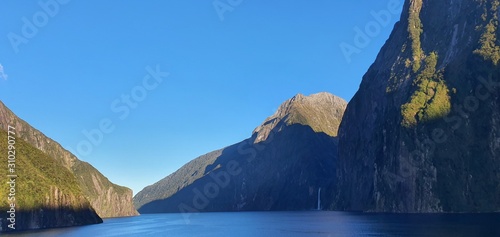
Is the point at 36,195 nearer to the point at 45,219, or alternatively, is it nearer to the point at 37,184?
the point at 37,184

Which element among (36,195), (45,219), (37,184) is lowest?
(45,219)

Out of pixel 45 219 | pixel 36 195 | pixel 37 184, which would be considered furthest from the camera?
pixel 37 184

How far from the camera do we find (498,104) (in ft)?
653

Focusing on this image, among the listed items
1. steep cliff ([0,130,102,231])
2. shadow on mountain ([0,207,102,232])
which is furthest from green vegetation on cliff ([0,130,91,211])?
shadow on mountain ([0,207,102,232])

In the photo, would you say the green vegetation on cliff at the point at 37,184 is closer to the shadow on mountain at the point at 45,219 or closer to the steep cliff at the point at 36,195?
the steep cliff at the point at 36,195

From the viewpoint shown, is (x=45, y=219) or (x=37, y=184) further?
(x=37, y=184)

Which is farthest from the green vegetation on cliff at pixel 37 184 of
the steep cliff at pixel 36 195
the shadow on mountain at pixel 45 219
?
the shadow on mountain at pixel 45 219

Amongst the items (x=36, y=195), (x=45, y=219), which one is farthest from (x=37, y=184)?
(x=45, y=219)

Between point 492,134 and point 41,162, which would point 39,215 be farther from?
point 492,134

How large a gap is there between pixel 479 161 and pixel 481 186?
11.8 meters

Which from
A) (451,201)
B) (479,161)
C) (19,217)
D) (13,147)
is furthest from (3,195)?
(479,161)

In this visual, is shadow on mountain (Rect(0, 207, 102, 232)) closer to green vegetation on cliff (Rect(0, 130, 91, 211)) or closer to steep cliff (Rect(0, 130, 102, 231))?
steep cliff (Rect(0, 130, 102, 231))

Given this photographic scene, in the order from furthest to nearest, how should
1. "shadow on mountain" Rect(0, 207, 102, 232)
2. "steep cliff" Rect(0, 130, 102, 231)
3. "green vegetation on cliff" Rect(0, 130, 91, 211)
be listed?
1. "green vegetation on cliff" Rect(0, 130, 91, 211)
2. "steep cliff" Rect(0, 130, 102, 231)
3. "shadow on mountain" Rect(0, 207, 102, 232)

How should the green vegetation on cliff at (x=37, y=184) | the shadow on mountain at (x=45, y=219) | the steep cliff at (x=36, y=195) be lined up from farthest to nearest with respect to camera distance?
the green vegetation on cliff at (x=37, y=184)
the steep cliff at (x=36, y=195)
the shadow on mountain at (x=45, y=219)
